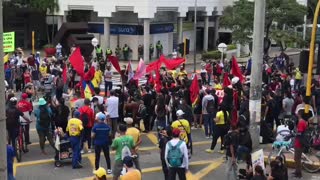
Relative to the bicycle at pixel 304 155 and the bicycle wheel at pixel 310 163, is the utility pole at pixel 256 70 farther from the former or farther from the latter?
the bicycle wheel at pixel 310 163

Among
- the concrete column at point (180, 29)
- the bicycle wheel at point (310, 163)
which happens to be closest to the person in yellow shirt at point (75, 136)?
the bicycle wheel at point (310, 163)

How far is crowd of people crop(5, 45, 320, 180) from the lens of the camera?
1098 cm

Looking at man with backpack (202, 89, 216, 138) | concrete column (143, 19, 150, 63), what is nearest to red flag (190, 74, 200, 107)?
man with backpack (202, 89, 216, 138)

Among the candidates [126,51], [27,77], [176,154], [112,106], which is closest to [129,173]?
[176,154]

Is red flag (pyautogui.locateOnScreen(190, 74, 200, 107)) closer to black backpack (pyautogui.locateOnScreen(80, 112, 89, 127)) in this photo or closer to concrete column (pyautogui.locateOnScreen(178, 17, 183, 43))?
black backpack (pyautogui.locateOnScreen(80, 112, 89, 127))

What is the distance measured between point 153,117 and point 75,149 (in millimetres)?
4849

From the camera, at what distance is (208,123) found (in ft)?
54.4

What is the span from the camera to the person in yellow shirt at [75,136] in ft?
41.3

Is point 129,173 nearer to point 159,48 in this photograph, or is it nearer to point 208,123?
point 208,123

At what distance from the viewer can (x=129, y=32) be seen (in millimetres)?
44062

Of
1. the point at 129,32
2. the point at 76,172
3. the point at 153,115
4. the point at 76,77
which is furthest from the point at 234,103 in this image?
the point at 129,32

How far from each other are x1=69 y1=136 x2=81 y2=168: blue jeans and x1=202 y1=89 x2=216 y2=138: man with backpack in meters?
4.57

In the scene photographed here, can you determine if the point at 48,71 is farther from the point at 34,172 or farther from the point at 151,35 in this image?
the point at 151,35

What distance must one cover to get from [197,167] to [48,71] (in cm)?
1333
